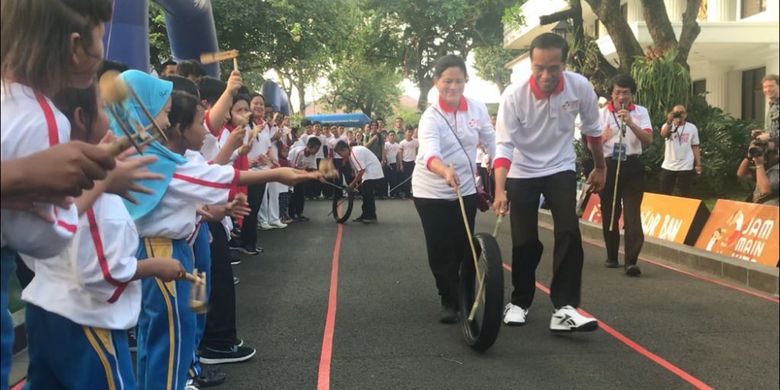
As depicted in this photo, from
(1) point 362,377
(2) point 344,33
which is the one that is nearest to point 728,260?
(1) point 362,377

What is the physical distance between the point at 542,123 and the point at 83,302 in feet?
11.0

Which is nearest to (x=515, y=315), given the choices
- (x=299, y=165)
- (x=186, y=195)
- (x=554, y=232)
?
(x=554, y=232)

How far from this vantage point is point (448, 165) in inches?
198

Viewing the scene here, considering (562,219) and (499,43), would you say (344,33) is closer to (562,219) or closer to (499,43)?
(499,43)

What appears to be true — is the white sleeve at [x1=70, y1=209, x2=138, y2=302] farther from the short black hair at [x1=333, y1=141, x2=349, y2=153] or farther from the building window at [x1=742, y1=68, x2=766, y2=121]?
the short black hair at [x1=333, y1=141, x2=349, y2=153]

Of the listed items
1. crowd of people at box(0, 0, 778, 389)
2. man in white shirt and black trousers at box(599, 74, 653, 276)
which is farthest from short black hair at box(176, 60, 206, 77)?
man in white shirt and black trousers at box(599, 74, 653, 276)

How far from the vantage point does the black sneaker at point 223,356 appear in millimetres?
4363

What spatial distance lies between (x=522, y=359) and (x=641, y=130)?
337cm

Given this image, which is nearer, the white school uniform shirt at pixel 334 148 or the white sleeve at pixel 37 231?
the white sleeve at pixel 37 231

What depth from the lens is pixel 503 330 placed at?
506 cm

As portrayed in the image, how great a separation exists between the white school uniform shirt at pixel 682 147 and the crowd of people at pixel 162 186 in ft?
4.45

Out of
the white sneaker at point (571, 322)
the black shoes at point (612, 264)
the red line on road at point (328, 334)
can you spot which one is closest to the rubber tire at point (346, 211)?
the red line on road at point (328, 334)

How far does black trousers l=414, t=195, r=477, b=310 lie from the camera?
5.16m

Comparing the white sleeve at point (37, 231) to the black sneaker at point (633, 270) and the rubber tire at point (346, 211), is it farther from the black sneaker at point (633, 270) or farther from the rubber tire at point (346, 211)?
the rubber tire at point (346, 211)
